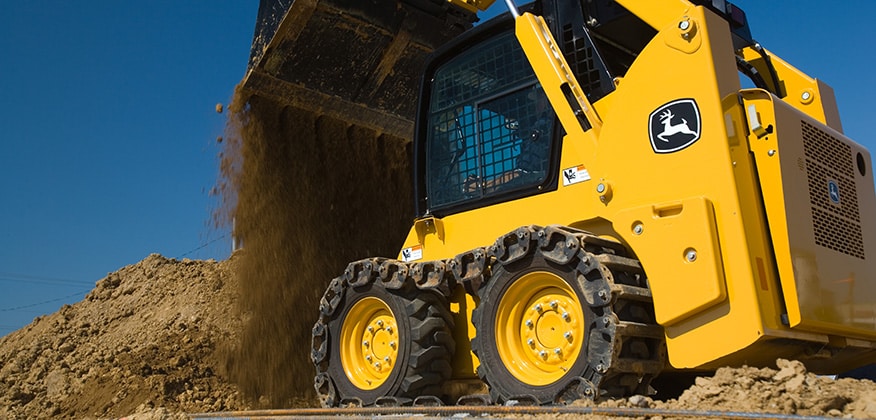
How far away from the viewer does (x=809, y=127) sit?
14.9 feet

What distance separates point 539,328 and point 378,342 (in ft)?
4.91

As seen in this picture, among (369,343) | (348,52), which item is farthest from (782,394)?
(348,52)

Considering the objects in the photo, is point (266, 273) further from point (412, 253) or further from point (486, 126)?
point (486, 126)

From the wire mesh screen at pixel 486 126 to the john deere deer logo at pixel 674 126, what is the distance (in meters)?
0.82

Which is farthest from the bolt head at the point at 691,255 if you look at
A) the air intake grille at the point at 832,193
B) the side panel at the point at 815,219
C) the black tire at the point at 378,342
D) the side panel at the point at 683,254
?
the black tire at the point at 378,342

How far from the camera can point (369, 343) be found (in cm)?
579

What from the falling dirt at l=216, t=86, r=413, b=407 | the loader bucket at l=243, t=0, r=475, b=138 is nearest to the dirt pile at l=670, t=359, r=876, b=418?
the loader bucket at l=243, t=0, r=475, b=138

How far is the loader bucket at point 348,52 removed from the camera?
7.21 m

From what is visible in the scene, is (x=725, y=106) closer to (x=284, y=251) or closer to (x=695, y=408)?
(x=695, y=408)

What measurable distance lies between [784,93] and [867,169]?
88cm

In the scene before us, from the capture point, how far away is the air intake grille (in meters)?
4.46

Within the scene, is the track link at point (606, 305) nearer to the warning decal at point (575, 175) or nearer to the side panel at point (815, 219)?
the warning decal at point (575, 175)

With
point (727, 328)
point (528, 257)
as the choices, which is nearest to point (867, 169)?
point (727, 328)

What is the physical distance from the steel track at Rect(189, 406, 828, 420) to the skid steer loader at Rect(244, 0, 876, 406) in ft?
1.01
